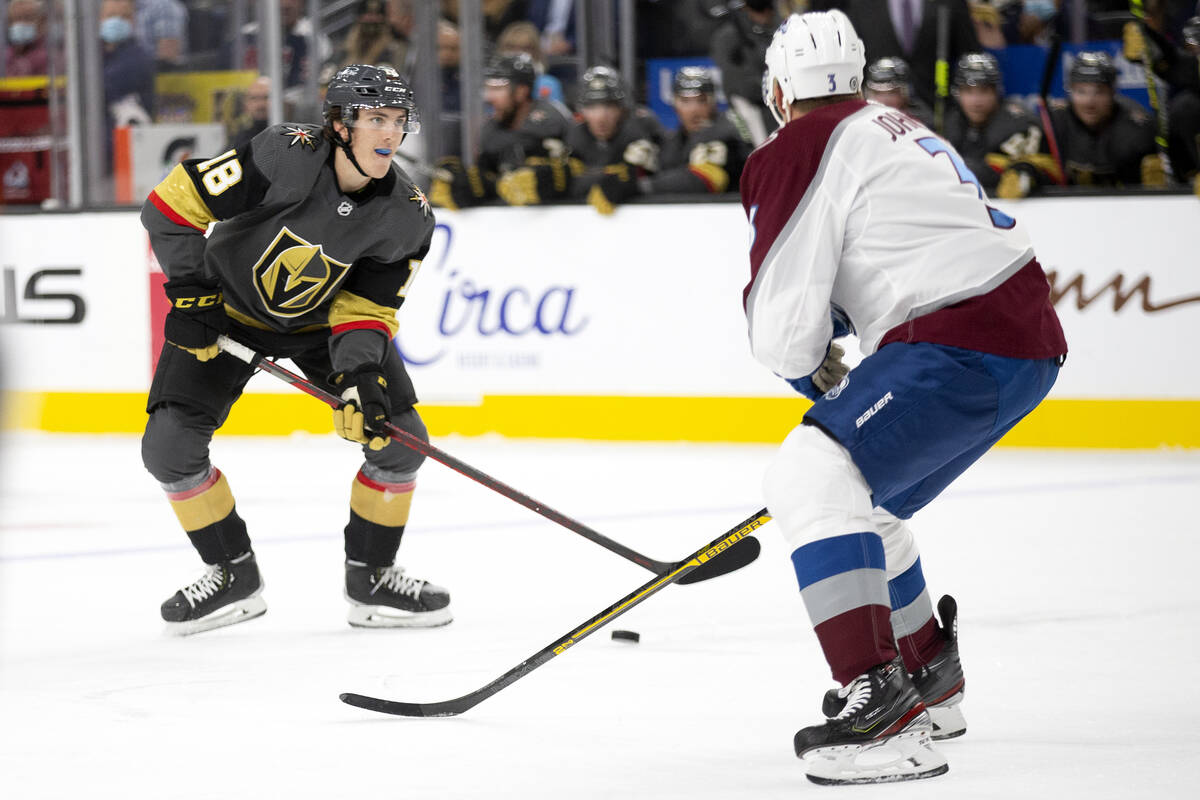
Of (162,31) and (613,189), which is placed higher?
(162,31)

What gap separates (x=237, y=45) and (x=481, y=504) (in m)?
3.25

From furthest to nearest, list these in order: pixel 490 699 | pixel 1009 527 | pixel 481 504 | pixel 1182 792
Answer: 1. pixel 481 504
2. pixel 1009 527
3. pixel 490 699
4. pixel 1182 792

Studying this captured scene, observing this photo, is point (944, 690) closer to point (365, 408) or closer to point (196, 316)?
point (365, 408)

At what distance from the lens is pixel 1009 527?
15.3 feet

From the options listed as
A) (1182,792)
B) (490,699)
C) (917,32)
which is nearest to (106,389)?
(917,32)

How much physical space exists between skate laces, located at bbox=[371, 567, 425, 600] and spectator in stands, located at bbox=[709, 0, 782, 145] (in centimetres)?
373

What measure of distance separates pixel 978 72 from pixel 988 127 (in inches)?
8.4

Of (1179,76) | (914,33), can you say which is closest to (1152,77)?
(1179,76)

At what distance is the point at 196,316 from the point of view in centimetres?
346

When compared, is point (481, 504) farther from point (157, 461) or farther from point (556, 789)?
point (556, 789)

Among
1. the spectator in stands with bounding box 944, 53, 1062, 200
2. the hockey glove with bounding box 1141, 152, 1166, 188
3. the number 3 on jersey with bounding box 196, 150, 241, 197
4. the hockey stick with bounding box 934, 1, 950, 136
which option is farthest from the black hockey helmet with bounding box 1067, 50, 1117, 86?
the number 3 on jersey with bounding box 196, 150, 241, 197

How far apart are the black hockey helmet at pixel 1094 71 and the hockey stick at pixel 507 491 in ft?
12.5

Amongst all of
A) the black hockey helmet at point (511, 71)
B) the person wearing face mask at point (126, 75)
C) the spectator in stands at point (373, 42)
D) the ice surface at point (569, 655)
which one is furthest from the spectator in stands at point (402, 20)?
the ice surface at point (569, 655)

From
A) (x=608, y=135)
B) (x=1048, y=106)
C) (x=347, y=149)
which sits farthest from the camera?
(x=608, y=135)
